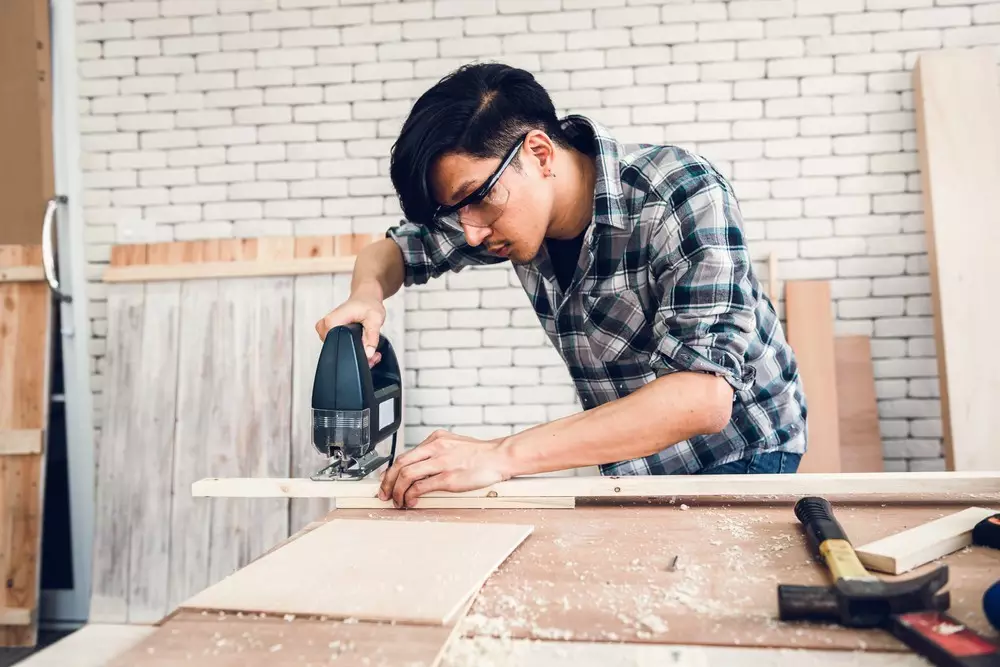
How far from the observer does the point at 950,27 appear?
316 cm

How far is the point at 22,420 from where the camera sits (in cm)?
336

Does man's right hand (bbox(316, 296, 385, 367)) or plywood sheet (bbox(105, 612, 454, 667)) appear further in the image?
man's right hand (bbox(316, 296, 385, 367))

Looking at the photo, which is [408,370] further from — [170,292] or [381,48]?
[381,48]

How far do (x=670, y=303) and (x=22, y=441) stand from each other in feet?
10.5

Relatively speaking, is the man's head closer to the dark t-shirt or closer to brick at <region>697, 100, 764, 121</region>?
the dark t-shirt

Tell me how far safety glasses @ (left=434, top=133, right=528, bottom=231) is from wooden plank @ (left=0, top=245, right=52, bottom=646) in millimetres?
2686

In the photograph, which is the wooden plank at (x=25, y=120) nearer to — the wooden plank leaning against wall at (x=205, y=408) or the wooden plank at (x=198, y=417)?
the wooden plank leaning against wall at (x=205, y=408)

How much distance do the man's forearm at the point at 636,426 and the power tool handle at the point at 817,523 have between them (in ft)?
0.86

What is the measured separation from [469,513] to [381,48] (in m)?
2.61

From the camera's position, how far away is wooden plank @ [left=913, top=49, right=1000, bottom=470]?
9.57 ft

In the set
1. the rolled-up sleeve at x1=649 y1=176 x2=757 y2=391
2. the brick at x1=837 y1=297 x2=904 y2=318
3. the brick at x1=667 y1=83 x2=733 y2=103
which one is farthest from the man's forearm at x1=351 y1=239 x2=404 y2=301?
the brick at x1=837 y1=297 x2=904 y2=318

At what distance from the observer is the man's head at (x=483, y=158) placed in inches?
59.6

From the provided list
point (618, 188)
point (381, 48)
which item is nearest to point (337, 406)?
point (618, 188)

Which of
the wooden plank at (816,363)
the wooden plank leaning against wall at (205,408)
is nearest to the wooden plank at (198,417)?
the wooden plank leaning against wall at (205,408)
